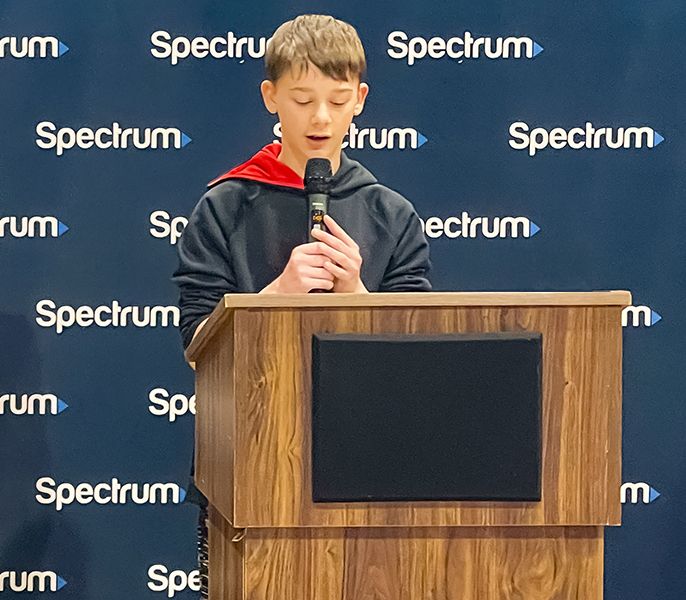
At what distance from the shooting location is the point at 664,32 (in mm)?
3480

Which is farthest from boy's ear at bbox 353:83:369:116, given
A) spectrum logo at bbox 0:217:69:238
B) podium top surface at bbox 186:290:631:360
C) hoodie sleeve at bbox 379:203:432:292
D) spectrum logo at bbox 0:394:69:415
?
spectrum logo at bbox 0:394:69:415

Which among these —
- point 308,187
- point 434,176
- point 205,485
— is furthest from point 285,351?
point 434,176

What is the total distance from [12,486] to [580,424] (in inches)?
89.5

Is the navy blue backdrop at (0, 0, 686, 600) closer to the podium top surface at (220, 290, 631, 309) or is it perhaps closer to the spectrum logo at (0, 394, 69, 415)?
the spectrum logo at (0, 394, 69, 415)

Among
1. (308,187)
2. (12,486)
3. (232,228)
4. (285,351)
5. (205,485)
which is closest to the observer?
(285,351)

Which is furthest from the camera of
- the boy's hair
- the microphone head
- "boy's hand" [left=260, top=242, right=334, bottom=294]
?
the boy's hair

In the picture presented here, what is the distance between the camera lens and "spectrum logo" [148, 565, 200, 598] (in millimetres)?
3432

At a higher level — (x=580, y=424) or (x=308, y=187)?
(x=308, y=187)

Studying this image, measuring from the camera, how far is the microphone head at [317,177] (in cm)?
191

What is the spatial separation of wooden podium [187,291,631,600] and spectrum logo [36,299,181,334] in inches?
73.7

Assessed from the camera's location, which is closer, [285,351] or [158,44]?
[285,351]

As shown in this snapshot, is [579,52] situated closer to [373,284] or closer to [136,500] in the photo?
[373,284]

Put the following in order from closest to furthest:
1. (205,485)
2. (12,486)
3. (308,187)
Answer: (308,187)
(205,485)
(12,486)

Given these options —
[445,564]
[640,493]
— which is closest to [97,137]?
[640,493]
